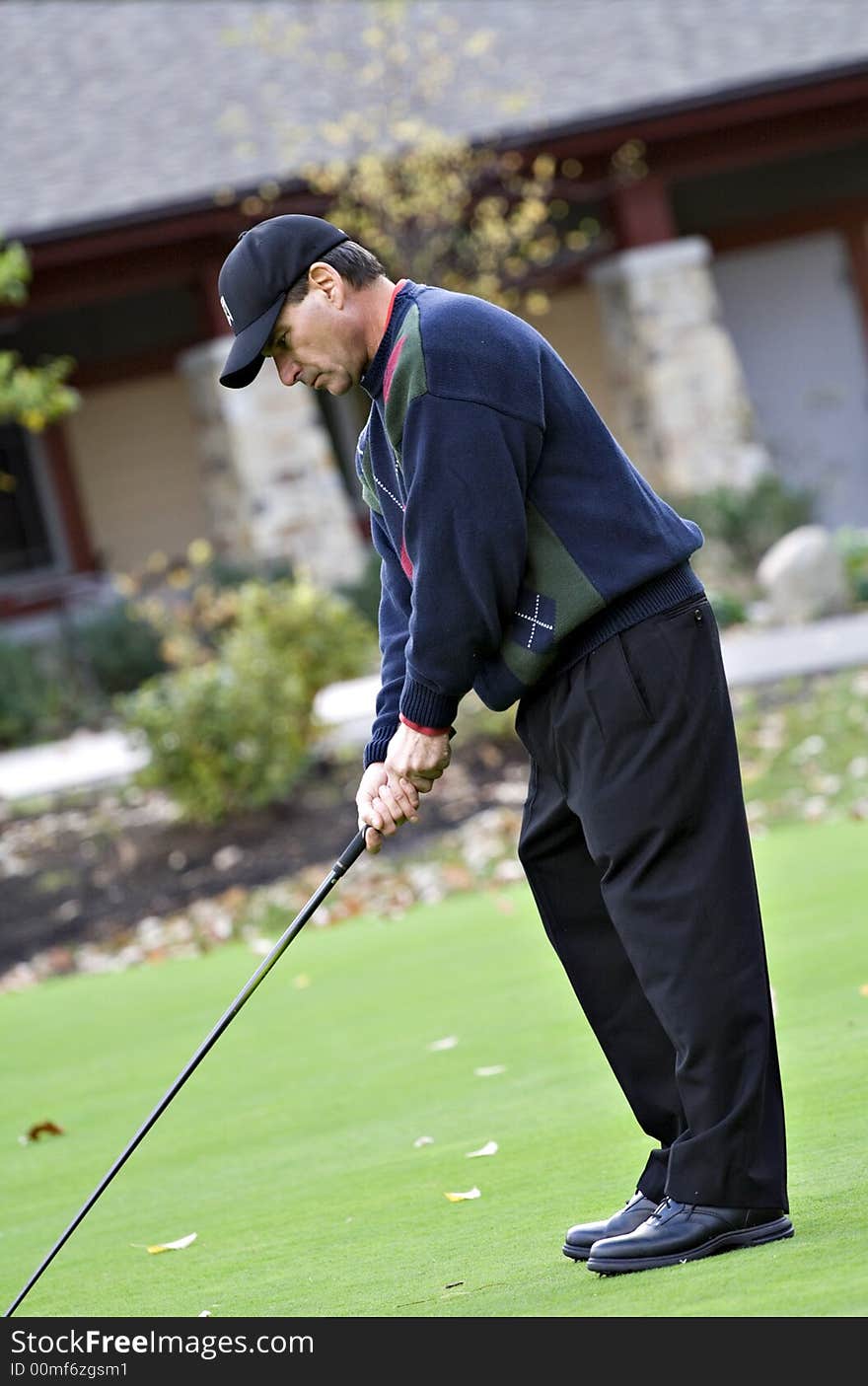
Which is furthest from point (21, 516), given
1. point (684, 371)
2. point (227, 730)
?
point (227, 730)

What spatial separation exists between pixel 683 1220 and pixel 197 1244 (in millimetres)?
1213

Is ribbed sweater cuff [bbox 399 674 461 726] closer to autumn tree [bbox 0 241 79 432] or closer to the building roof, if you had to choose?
autumn tree [bbox 0 241 79 432]

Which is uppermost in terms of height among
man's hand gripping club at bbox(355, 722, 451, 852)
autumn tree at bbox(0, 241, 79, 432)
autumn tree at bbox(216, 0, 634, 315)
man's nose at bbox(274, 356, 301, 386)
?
autumn tree at bbox(216, 0, 634, 315)

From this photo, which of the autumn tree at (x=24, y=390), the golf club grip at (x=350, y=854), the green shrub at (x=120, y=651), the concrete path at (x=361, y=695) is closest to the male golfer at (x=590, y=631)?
the golf club grip at (x=350, y=854)

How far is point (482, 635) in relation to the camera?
3.48m

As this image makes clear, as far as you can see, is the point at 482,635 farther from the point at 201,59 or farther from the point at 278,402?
the point at 201,59

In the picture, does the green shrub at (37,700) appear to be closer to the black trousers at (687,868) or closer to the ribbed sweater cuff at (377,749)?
the ribbed sweater cuff at (377,749)

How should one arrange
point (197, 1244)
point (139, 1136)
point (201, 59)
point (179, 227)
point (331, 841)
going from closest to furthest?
point (139, 1136), point (197, 1244), point (331, 841), point (179, 227), point (201, 59)

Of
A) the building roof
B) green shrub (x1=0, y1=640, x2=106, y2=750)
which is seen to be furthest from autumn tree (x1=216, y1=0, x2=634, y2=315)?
green shrub (x1=0, y1=640, x2=106, y2=750)

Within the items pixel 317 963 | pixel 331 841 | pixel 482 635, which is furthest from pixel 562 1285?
pixel 331 841

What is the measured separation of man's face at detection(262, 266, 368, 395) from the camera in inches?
138

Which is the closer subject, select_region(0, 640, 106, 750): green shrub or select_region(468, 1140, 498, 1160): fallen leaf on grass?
select_region(468, 1140, 498, 1160): fallen leaf on grass

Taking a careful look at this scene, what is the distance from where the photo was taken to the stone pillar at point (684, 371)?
54.9 ft
